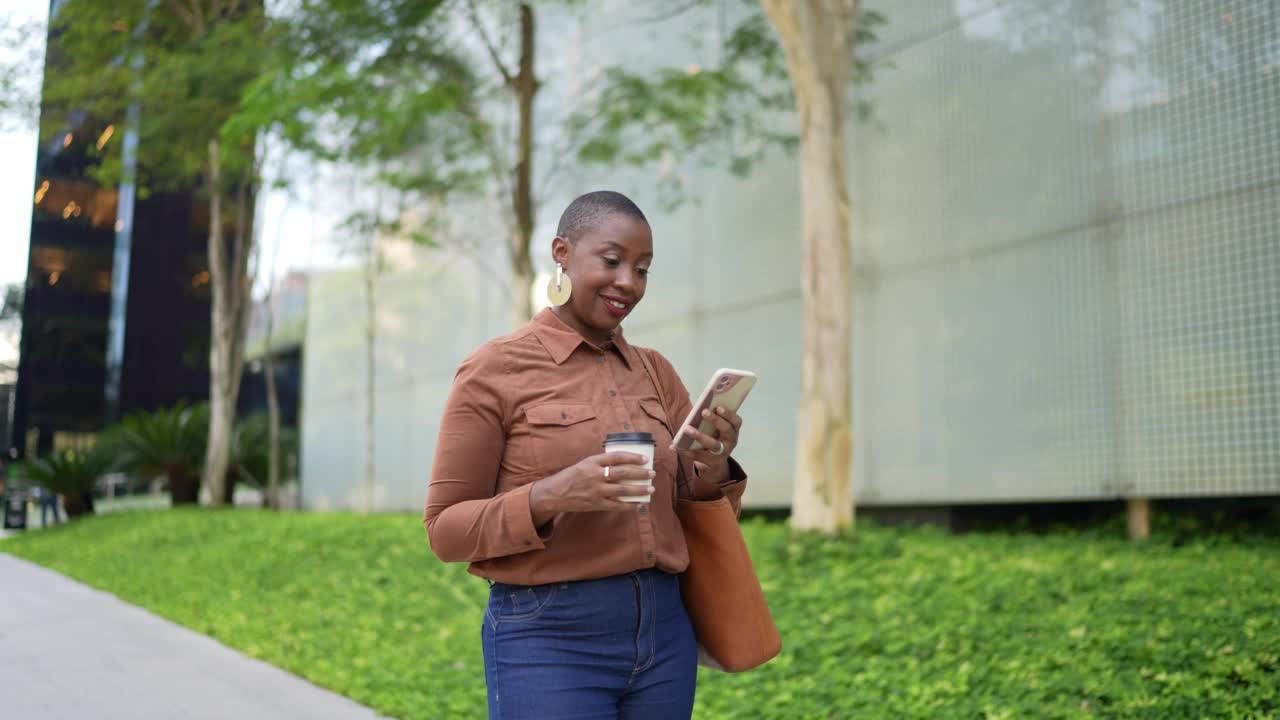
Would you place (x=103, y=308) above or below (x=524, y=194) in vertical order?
above

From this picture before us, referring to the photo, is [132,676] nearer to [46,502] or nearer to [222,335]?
[222,335]

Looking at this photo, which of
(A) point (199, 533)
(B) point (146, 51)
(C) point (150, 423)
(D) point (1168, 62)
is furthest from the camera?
(C) point (150, 423)

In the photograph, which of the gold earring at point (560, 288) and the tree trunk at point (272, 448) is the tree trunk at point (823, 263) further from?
the tree trunk at point (272, 448)

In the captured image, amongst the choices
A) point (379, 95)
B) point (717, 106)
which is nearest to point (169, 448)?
point (379, 95)

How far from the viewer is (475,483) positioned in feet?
6.40

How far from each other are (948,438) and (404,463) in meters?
12.0

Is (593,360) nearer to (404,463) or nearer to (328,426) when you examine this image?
(404,463)

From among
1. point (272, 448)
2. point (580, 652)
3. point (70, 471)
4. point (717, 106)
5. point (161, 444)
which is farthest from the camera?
point (272, 448)

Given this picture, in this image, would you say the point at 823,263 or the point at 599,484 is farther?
the point at 823,263

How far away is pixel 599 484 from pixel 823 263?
7.03 m

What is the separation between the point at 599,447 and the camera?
6.56 ft

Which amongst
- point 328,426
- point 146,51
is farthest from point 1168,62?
point 328,426

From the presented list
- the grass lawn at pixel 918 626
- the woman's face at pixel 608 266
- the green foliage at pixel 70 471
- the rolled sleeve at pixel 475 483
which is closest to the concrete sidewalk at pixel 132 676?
the grass lawn at pixel 918 626

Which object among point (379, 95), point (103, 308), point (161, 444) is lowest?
point (161, 444)
